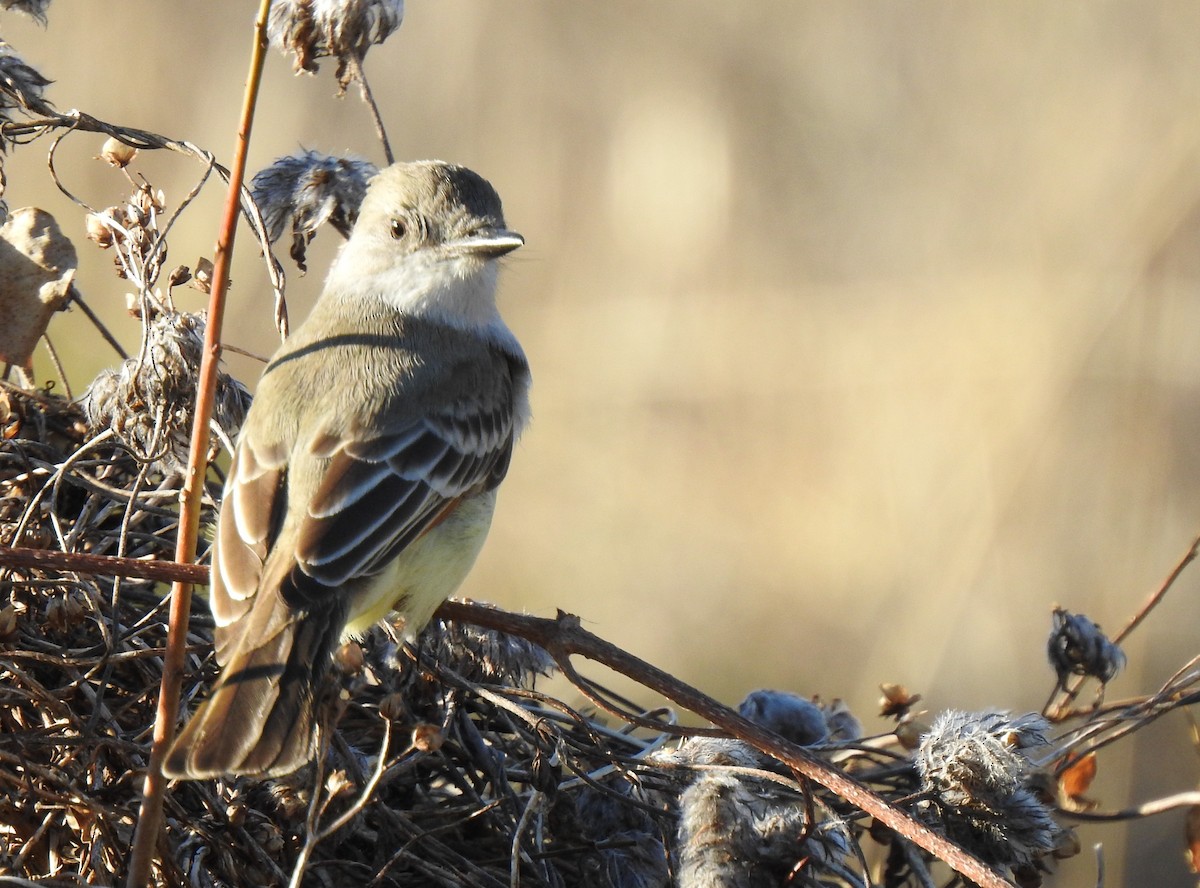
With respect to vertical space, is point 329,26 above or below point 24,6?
above

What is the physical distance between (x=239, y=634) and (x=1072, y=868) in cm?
398

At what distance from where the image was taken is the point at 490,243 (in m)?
3.53

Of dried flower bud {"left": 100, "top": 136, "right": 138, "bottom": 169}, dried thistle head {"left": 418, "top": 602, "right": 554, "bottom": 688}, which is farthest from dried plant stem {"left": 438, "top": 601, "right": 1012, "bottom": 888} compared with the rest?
dried flower bud {"left": 100, "top": 136, "right": 138, "bottom": 169}

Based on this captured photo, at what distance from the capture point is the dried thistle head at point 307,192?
10.9 ft

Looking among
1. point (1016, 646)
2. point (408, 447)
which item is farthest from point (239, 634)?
point (1016, 646)

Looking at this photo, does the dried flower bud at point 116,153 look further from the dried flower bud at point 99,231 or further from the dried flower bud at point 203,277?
the dried flower bud at point 203,277

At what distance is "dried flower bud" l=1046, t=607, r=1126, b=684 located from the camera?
3301 mm

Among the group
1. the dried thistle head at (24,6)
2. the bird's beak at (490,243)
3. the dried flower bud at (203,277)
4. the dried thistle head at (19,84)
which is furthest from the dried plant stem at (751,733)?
the dried thistle head at (24,6)

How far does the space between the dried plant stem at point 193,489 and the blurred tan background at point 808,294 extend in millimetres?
4068

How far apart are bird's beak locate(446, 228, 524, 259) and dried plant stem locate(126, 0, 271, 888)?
4.38 feet

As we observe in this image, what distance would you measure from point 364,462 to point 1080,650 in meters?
1.71

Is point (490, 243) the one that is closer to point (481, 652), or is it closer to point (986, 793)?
point (481, 652)

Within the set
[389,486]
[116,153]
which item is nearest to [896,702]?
[389,486]

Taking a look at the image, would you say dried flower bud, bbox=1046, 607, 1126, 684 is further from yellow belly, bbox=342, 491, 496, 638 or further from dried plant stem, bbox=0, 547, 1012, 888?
yellow belly, bbox=342, 491, 496, 638
